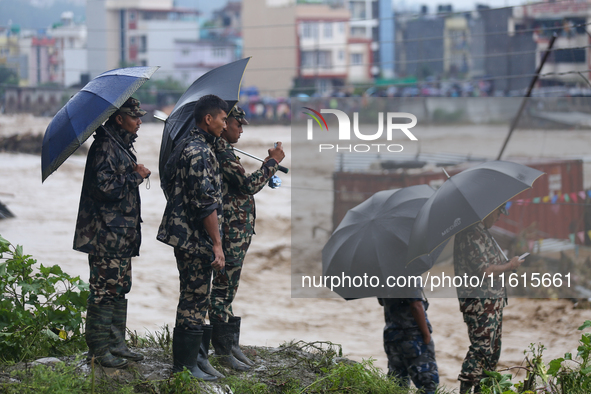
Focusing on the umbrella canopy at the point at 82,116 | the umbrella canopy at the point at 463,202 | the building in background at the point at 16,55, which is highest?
the building in background at the point at 16,55

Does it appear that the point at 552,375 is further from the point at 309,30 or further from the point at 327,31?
the point at 327,31

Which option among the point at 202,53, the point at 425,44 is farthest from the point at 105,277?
the point at 425,44

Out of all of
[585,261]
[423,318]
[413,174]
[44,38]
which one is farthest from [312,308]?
[44,38]

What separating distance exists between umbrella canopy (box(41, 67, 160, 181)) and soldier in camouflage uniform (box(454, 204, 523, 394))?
224 cm

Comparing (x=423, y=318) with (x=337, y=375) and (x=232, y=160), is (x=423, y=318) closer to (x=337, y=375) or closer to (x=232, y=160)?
(x=337, y=375)

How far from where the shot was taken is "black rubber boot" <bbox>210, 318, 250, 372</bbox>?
3.99m

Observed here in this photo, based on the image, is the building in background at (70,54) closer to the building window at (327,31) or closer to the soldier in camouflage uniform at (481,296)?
the building window at (327,31)

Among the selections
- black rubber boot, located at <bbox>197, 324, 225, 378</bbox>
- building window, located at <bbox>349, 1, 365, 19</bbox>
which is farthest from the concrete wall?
black rubber boot, located at <bbox>197, 324, 225, 378</bbox>

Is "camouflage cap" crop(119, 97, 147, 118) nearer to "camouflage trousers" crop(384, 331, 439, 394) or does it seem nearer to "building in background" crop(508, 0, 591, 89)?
"camouflage trousers" crop(384, 331, 439, 394)

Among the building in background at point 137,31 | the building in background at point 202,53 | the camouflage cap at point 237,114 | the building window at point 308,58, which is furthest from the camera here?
the building in background at point 202,53

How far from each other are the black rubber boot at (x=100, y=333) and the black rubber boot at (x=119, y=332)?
0.08m

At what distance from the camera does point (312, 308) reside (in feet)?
30.2

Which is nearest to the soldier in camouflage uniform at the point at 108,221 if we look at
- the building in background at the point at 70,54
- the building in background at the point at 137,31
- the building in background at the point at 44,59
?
the building in background at the point at 44,59

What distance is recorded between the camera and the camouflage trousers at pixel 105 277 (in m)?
3.57
